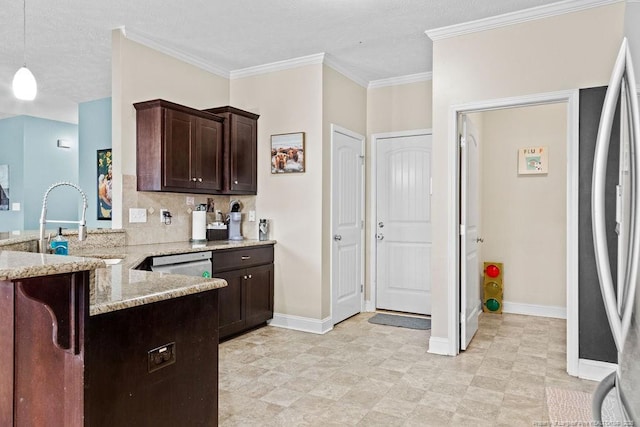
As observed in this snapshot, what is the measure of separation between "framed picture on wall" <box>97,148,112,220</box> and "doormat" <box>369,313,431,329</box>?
12.2ft

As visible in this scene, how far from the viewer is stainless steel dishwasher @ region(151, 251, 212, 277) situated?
3250mm

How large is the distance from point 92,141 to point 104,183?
69 cm

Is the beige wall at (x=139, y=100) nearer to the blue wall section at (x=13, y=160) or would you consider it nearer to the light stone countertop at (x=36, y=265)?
the light stone countertop at (x=36, y=265)

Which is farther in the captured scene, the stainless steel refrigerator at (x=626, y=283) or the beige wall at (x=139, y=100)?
the beige wall at (x=139, y=100)

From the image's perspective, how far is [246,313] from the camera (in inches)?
161

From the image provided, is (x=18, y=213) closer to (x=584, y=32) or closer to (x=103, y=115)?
(x=103, y=115)

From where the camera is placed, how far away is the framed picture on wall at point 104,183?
5.72 meters

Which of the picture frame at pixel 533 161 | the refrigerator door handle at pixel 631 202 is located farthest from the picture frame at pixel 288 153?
the refrigerator door handle at pixel 631 202

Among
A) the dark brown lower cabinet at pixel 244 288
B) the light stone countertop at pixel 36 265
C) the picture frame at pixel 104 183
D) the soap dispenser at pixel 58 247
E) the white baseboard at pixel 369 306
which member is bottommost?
the white baseboard at pixel 369 306

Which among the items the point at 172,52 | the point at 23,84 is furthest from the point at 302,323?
the point at 23,84

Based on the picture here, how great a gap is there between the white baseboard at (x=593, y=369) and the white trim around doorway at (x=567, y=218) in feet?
0.11

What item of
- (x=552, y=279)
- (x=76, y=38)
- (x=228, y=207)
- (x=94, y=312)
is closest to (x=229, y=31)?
(x=76, y=38)

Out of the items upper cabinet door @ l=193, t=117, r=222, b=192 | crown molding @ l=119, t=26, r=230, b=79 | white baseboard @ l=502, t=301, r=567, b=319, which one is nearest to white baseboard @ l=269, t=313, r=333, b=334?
upper cabinet door @ l=193, t=117, r=222, b=192

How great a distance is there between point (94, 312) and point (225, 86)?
3891 millimetres
